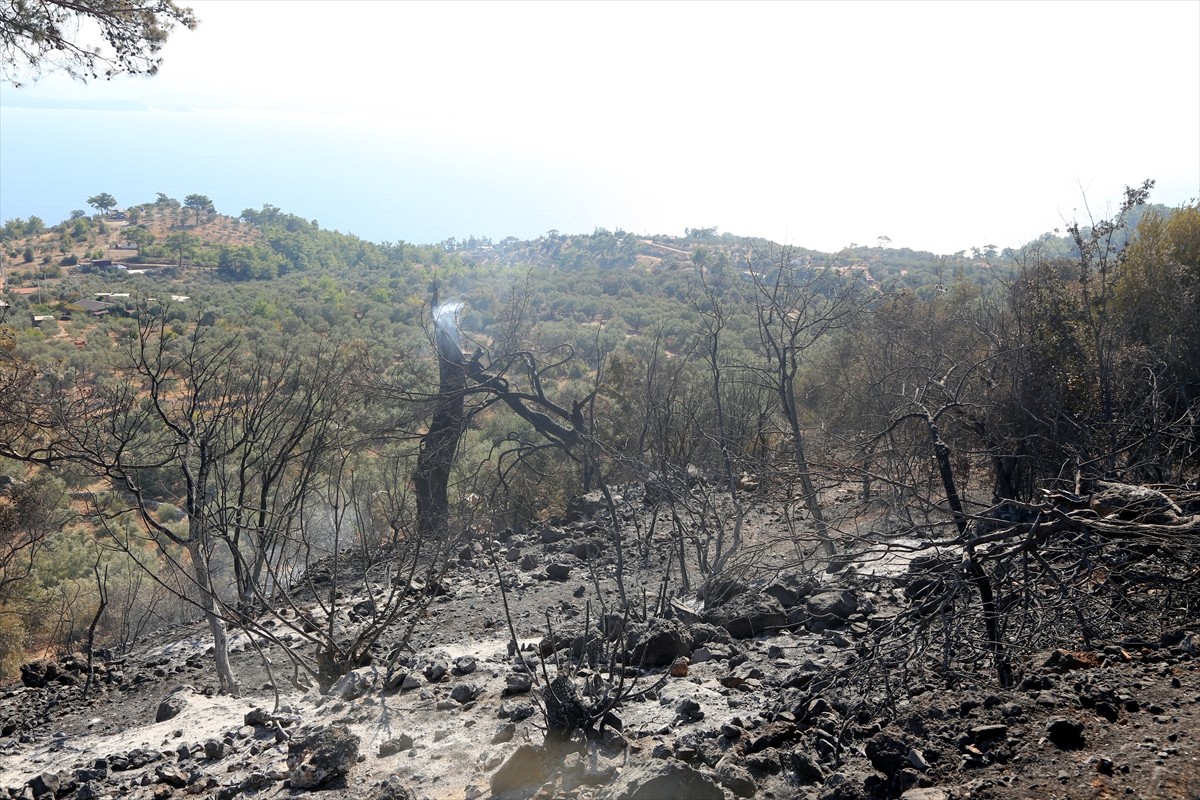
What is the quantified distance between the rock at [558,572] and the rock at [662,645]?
11.6 ft

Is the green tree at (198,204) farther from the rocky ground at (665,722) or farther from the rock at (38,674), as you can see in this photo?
the rocky ground at (665,722)

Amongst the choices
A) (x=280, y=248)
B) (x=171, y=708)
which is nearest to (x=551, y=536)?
(x=171, y=708)

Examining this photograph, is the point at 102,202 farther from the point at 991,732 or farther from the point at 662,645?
the point at 991,732

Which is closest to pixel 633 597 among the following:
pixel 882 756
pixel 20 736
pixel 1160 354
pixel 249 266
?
pixel 882 756

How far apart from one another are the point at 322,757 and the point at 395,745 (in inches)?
20.5

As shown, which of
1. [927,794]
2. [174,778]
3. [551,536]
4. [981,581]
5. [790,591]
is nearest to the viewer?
[927,794]

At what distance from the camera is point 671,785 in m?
3.90

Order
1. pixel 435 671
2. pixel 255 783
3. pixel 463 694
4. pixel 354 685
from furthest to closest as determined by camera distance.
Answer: pixel 435 671 → pixel 354 685 → pixel 463 694 → pixel 255 783

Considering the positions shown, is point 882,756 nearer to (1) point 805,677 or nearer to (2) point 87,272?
(1) point 805,677

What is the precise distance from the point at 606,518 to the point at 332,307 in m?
31.1

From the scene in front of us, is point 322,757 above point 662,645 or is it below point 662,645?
below

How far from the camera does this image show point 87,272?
4953 centimetres

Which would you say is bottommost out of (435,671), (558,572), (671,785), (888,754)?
(558,572)

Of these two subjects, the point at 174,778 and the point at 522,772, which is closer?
the point at 522,772
